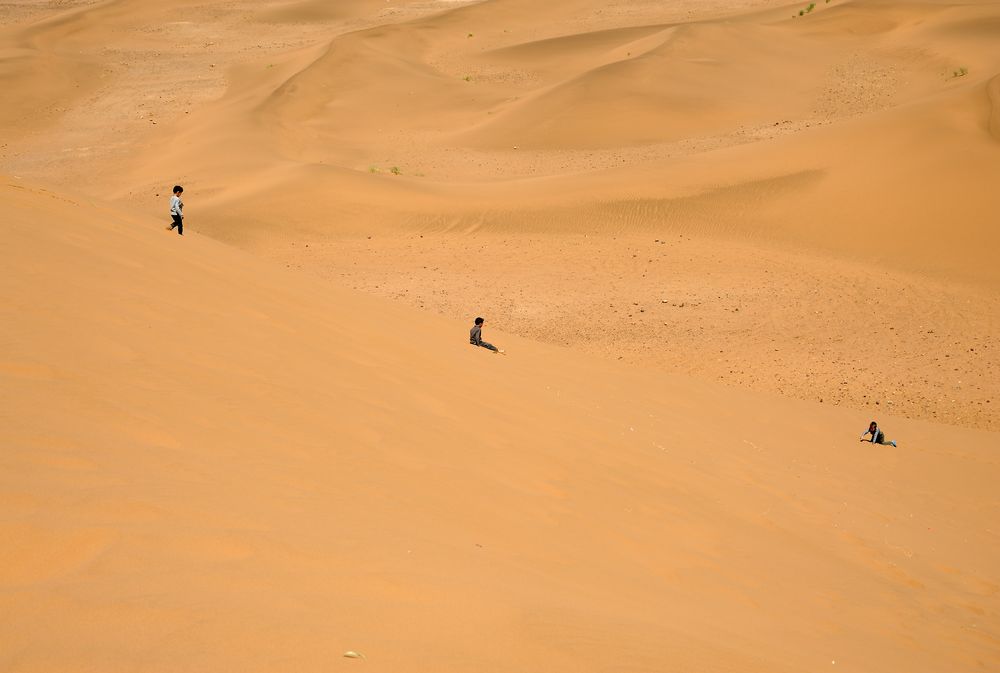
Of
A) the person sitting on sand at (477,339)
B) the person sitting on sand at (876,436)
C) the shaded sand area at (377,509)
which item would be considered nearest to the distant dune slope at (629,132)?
the person sitting on sand at (876,436)

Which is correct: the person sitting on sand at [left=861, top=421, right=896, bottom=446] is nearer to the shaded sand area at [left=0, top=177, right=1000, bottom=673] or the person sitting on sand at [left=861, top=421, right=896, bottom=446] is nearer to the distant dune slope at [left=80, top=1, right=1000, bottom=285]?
the shaded sand area at [left=0, top=177, right=1000, bottom=673]

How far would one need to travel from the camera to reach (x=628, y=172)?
23.8m

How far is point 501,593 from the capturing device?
11.8 feet

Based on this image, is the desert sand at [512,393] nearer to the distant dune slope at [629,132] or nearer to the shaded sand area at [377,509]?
the shaded sand area at [377,509]

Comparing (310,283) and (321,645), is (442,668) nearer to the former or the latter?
(321,645)

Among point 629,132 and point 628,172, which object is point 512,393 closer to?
point 628,172

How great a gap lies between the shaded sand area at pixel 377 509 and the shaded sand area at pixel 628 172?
6072 mm

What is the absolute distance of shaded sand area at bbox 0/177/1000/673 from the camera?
2.91 meters

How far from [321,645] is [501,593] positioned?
3.38 feet

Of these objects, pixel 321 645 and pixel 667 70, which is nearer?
pixel 321 645

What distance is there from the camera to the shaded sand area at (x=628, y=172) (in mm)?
16375

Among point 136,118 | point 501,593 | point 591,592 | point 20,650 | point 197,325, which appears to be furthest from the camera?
point 136,118

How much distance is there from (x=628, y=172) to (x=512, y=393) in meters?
16.2

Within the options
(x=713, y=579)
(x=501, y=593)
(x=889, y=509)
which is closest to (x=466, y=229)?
(x=889, y=509)
